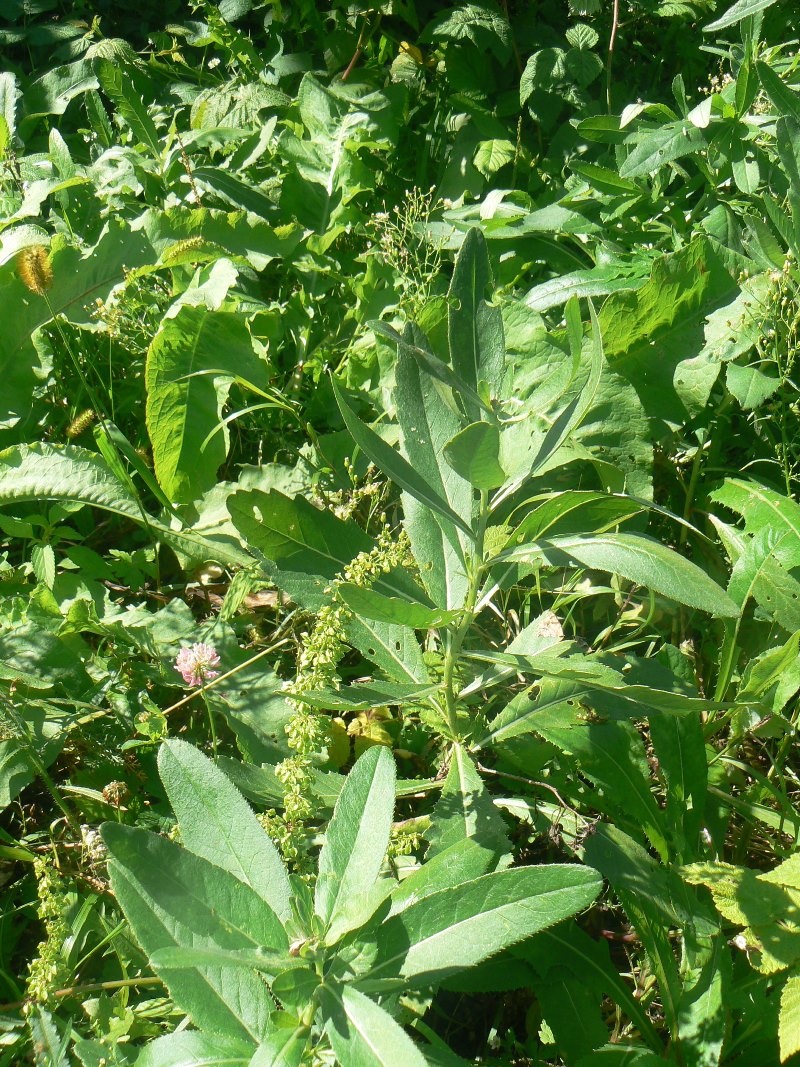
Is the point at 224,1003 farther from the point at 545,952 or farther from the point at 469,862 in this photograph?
the point at 545,952

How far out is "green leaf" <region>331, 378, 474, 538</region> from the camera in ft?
5.59

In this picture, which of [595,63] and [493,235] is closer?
[493,235]

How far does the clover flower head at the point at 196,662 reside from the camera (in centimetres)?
219

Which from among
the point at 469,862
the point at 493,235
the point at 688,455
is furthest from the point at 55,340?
the point at 469,862

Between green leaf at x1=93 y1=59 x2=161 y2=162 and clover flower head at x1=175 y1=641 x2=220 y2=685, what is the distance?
72.7 inches

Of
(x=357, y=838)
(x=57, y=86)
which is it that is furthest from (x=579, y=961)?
(x=57, y=86)

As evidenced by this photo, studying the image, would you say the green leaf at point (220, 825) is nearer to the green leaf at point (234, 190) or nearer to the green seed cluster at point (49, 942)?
the green seed cluster at point (49, 942)

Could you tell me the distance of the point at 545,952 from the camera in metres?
1.83

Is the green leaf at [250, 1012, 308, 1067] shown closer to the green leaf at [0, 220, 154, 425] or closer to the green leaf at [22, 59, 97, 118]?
the green leaf at [0, 220, 154, 425]

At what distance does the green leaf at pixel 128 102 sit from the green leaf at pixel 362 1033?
2.73 metres

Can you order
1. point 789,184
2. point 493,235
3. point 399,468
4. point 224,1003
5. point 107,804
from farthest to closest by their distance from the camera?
point 493,235 → point 789,184 → point 107,804 → point 399,468 → point 224,1003

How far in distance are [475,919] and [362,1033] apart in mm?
230

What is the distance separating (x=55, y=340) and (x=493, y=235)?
4.30 feet

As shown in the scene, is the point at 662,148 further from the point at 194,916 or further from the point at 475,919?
the point at 194,916
